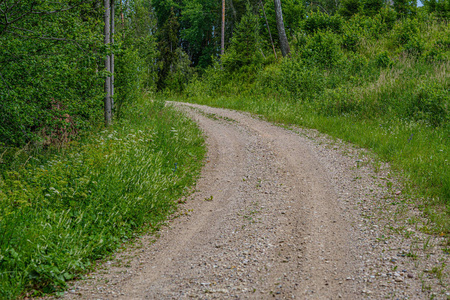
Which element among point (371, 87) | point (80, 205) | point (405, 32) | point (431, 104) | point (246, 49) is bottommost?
point (80, 205)

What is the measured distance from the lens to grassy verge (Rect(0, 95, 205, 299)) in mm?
4148

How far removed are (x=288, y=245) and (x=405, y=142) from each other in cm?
636

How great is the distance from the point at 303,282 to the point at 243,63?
23.6 metres

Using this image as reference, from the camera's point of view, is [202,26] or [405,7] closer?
[405,7]

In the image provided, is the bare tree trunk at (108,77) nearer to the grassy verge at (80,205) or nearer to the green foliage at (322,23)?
the grassy verge at (80,205)

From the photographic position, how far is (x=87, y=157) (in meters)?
6.89

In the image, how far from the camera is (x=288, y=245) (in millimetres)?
5113

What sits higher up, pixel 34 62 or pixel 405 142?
pixel 34 62

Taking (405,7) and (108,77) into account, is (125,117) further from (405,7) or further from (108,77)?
(405,7)

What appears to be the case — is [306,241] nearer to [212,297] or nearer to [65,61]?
[212,297]

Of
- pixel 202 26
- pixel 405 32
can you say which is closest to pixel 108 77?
pixel 405 32

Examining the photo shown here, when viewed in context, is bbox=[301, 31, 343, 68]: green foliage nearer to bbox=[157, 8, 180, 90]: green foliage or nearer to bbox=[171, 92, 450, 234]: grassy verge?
bbox=[171, 92, 450, 234]: grassy verge

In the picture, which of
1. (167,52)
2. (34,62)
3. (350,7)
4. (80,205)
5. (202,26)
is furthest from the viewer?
(202,26)

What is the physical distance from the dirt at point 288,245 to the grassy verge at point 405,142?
14.8 inches
